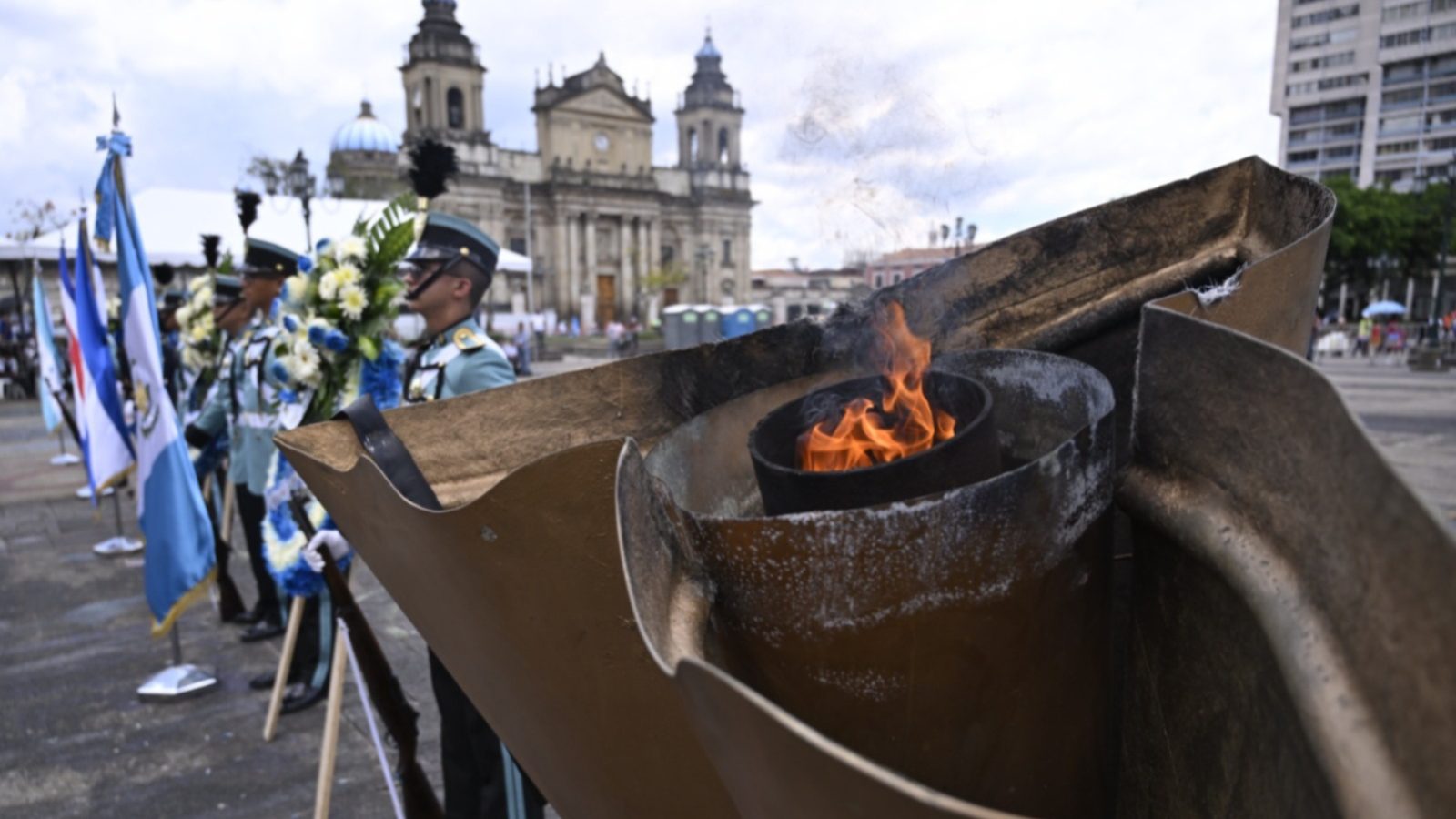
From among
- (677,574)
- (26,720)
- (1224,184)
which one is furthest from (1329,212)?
(26,720)

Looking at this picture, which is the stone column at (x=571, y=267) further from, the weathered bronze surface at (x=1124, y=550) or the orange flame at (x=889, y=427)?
the orange flame at (x=889, y=427)

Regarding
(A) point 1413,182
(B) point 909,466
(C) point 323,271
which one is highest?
(A) point 1413,182

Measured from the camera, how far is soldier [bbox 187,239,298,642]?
512 cm

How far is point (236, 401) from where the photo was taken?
5.48 m

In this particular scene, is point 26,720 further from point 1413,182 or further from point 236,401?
point 1413,182

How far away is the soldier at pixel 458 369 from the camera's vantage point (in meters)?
3.07

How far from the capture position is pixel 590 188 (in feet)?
201

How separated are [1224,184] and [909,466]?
2.67 feet

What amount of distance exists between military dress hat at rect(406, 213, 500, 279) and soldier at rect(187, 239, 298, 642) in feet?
5.79

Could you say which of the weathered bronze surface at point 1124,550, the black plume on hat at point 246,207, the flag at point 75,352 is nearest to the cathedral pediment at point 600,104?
the flag at point 75,352

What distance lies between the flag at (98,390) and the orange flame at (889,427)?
238 inches

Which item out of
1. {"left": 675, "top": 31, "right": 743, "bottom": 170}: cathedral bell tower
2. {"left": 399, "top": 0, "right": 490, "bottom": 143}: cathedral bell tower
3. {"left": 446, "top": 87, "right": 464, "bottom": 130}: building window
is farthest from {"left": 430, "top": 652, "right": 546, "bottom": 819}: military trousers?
{"left": 446, "top": 87, "right": 464, "bottom": 130}: building window

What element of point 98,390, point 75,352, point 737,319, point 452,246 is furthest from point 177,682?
point 737,319

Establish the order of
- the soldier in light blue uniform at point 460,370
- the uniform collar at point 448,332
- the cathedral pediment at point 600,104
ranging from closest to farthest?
the soldier in light blue uniform at point 460,370 → the uniform collar at point 448,332 → the cathedral pediment at point 600,104
